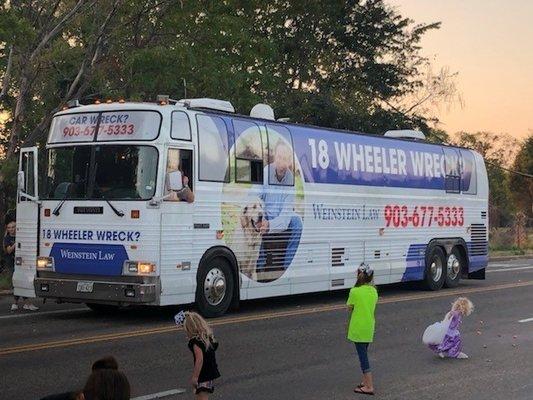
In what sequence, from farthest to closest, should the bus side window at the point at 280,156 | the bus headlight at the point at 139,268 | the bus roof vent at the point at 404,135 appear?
the bus roof vent at the point at 404,135
the bus side window at the point at 280,156
the bus headlight at the point at 139,268

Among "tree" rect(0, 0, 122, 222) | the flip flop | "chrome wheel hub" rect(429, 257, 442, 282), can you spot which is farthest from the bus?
the flip flop

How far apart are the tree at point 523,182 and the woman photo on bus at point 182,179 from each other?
70.3m

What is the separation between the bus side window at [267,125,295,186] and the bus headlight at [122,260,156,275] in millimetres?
3310

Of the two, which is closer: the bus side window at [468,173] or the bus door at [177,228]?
the bus door at [177,228]

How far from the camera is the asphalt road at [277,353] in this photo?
8500mm

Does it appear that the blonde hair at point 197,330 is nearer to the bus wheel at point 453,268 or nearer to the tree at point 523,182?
the bus wheel at point 453,268

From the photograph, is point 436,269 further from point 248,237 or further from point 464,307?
point 464,307

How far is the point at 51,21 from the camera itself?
62.8ft

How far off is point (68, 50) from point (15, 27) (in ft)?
20.3

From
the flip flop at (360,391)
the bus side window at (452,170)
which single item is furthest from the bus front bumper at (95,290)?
the bus side window at (452,170)

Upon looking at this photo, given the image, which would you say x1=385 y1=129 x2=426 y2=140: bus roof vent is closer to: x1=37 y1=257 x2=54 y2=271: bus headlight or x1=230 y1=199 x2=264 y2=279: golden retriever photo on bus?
x1=230 y1=199 x2=264 y2=279: golden retriever photo on bus

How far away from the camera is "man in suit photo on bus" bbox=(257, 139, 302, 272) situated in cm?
1477

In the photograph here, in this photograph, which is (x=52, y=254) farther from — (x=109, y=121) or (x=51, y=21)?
(x=51, y=21)

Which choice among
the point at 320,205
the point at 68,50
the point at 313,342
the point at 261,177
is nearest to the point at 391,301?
the point at 320,205
